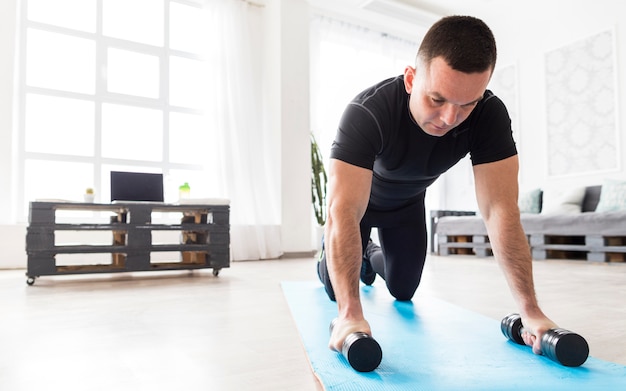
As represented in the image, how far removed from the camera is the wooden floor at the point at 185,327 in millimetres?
1043

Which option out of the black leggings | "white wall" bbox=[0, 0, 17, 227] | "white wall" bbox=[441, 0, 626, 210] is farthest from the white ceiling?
the black leggings

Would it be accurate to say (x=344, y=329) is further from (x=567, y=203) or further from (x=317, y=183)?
(x=567, y=203)

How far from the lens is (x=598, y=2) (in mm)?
5121

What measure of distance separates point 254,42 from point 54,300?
3827 millimetres

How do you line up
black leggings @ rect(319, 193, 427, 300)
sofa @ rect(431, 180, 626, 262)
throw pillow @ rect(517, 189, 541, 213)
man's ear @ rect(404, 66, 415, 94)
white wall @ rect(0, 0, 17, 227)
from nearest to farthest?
1. man's ear @ rect(404, 66, 415, 94)
2. black leggings @ rect(319, 193, 427, 300)
3. white wall @ rect(0, 0, 17, 227)
4. sofa @ rect(431, 180, 626, 262)
5. throw pillow @ rect(517, 189, 541, 213)

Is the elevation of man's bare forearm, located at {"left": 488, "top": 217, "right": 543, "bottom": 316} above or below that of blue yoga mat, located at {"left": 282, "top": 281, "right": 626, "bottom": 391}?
above

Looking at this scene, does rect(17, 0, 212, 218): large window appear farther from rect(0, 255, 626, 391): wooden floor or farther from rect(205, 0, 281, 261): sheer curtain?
rect(0, 255, 626, 391): wooden floor

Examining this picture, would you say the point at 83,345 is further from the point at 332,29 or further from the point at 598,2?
the point at 598,2

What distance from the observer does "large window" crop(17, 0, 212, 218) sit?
13.9 feet

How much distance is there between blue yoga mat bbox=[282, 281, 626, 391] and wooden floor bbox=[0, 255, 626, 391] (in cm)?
8

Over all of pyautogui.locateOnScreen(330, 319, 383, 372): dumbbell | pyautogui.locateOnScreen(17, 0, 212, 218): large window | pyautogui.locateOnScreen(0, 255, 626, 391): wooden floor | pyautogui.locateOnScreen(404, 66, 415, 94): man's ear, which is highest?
pyautogui.locateOnScreen(17, 0, 212, 218): large window

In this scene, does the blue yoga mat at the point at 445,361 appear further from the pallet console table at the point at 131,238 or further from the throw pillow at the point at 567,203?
the throw pillow at the point at 567,203

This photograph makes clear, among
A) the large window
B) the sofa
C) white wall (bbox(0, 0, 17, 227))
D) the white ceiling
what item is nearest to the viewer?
white wall (bbox(0, 0, 17, 227))

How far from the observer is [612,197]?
14.6ft
